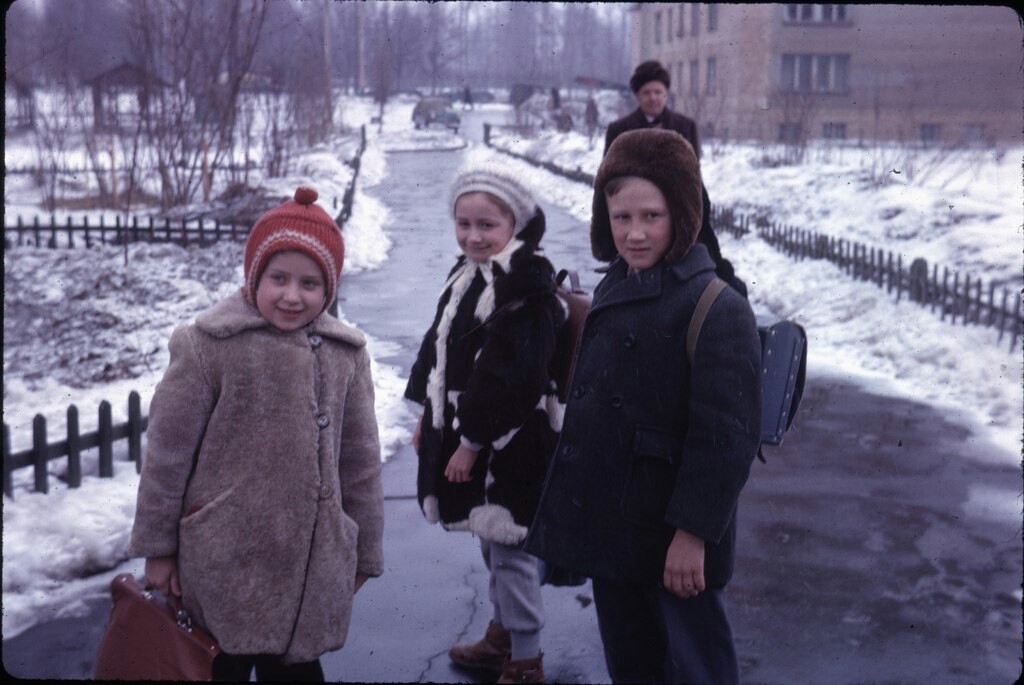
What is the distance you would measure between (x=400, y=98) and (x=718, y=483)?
68.6 meters

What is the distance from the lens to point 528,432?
3.35 metres

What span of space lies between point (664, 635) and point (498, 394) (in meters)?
0.87

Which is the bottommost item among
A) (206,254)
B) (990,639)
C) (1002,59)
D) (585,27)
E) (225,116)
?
(990,639)

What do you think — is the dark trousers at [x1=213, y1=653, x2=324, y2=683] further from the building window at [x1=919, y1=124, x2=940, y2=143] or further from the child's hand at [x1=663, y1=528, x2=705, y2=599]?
the building window at [x1=919, y1=124, x2=940, y2=143]

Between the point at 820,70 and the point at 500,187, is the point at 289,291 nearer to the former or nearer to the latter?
the point at 500,187

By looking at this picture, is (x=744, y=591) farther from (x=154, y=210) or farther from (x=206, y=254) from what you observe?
(x=154, y=210)

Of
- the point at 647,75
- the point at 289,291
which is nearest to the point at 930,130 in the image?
the point at 647,75

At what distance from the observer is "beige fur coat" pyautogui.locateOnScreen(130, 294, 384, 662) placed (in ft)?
8.38

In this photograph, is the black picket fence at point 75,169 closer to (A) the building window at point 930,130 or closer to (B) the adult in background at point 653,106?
(B) the adult in background at point 653,106

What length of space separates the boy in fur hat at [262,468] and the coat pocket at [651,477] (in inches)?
30.3

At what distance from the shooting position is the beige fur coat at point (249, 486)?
2555 millimetres

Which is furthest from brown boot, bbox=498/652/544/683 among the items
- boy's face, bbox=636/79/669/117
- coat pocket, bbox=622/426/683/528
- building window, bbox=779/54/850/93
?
building window, bbox=779/54/850/93

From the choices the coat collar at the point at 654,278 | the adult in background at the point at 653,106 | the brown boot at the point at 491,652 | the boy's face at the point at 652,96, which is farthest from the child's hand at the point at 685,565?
the boy's face at the point at 652,96

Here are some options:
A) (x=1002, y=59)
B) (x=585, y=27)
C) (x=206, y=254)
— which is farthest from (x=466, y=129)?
(x=206, y=254)
